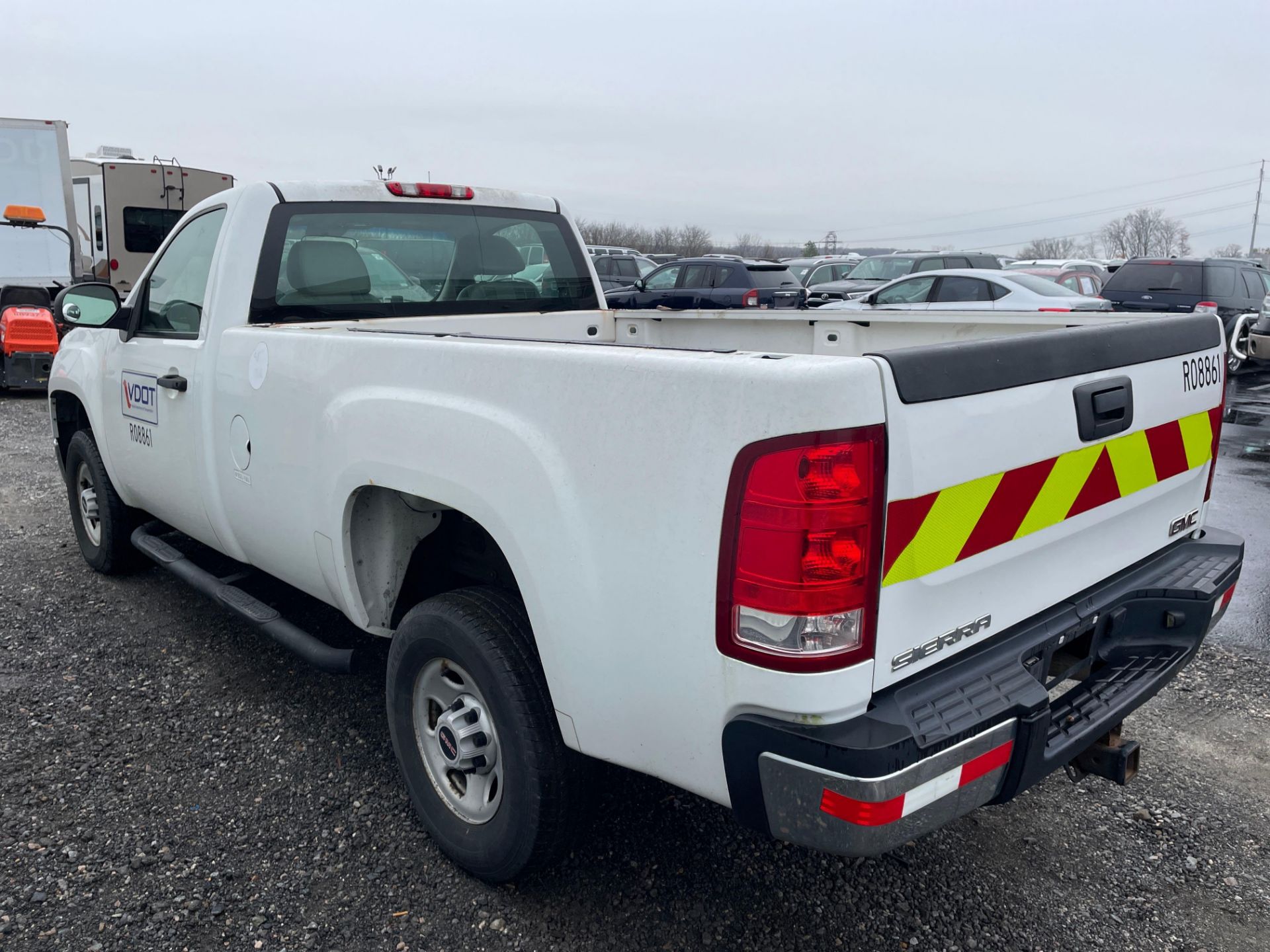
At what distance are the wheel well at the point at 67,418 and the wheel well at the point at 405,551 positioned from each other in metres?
2.82

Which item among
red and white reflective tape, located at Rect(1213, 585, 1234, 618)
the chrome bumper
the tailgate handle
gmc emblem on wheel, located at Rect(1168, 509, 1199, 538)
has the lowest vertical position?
the chrome bumper

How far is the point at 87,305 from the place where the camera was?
4.07 metres

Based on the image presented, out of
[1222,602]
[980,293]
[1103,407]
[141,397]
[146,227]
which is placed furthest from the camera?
[146,227]

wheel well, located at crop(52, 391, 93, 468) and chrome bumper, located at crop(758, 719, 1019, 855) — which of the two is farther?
wheel well, located at crop(52, 391, 93, 468)

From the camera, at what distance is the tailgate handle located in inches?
86.2

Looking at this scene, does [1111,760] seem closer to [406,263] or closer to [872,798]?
[872,798]

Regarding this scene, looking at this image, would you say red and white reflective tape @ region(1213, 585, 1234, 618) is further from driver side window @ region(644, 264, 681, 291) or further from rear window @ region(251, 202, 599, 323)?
driver side window @ region(644, 264, 681, 291)

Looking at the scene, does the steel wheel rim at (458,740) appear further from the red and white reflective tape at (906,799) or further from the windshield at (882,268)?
the windshield at (882,268)

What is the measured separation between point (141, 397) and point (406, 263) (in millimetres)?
1286

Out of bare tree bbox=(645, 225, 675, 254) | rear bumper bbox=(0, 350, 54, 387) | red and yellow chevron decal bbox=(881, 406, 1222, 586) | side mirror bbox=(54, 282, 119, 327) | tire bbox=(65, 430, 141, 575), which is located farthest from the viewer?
bare tree bbox=(645, 225, 675, 254)

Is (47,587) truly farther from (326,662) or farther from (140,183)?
(140,183)

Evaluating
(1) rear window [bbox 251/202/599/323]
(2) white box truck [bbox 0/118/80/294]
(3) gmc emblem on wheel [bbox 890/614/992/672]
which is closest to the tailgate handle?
(3) gmc emblem on wheel [bbox 890/614/992/672]

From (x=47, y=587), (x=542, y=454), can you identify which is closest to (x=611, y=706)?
(x=542, y=454)

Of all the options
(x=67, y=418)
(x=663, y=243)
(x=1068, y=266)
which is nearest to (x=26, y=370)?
(x=67, y=418)
